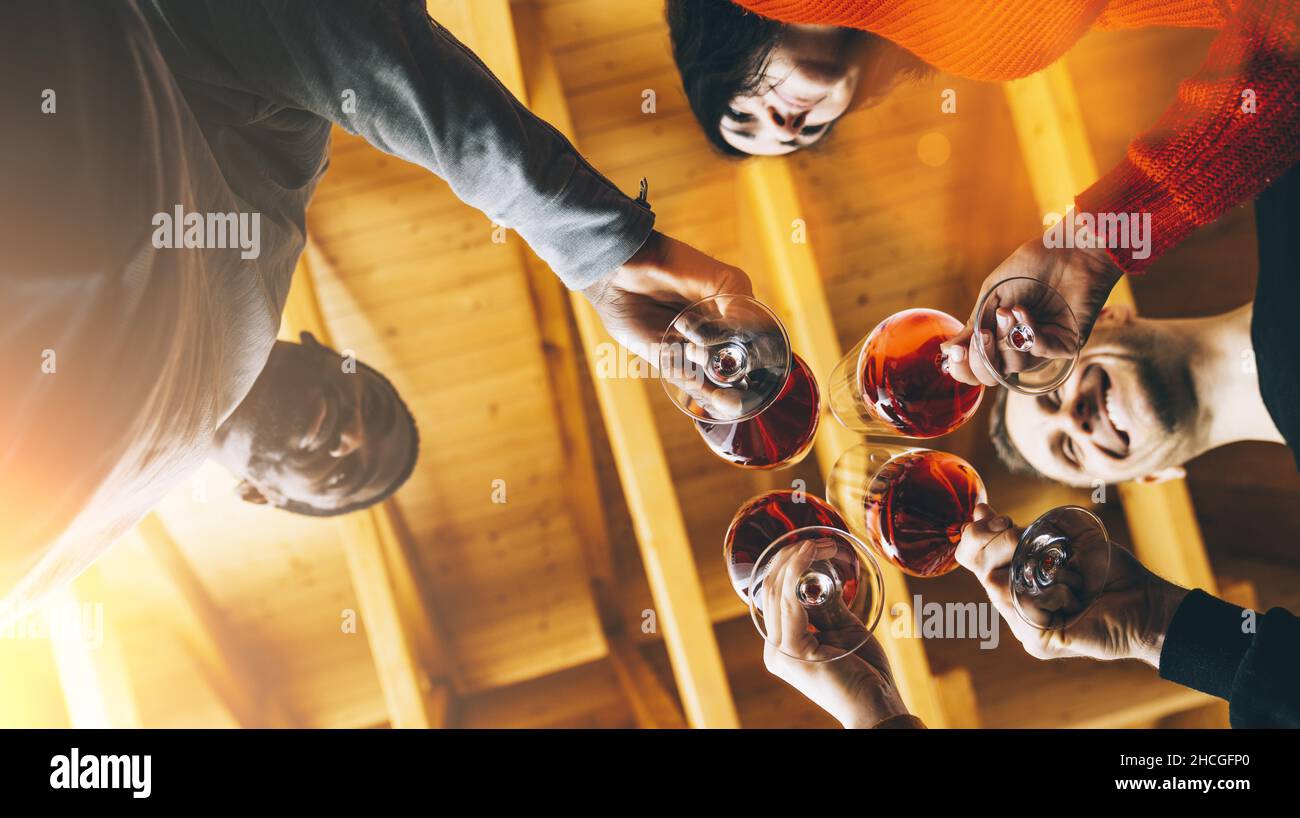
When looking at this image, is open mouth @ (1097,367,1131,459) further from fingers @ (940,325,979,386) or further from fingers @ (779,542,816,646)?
fingers @ (779,542,816,646)

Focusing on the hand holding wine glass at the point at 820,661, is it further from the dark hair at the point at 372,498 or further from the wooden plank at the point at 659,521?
the dark hair at the point at 372,498

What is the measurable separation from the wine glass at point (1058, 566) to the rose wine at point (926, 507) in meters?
0.09

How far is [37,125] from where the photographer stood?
23.7 inches

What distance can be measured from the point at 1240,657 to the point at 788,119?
104 centimetres

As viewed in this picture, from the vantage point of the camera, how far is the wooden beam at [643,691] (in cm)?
205

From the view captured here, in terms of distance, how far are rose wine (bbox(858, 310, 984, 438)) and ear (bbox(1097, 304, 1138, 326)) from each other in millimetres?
798

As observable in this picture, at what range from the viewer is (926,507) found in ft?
3.38

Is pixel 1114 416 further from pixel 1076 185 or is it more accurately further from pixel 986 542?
pixel 986 542

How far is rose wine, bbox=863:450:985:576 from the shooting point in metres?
1.02

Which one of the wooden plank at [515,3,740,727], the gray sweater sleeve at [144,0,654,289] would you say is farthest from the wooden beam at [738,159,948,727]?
the gray sweater sleeve at [144,0,654,289]

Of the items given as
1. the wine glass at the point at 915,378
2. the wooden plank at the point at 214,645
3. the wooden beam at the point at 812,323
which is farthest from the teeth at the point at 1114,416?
the wooden plank at the point at 214,645

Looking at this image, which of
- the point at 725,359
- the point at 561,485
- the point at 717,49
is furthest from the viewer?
the point at 561,485

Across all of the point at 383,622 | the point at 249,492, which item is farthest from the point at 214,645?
the point at 249,492
